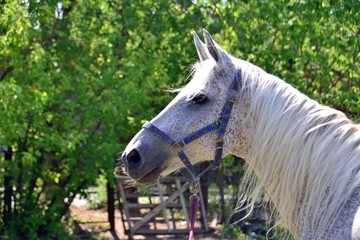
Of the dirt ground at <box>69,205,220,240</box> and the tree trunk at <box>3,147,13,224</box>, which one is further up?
the tree trunk at <box>3,147,13,224</box>

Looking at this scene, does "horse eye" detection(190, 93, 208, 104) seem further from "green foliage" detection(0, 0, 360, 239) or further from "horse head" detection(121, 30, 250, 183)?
"green foliage" detection(0, 0, 360, 239)

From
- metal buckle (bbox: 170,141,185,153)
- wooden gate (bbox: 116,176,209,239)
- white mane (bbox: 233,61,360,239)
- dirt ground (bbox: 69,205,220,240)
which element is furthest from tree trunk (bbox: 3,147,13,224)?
white mane (bbox: 233,61,360,239)

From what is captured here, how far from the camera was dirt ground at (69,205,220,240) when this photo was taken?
10031 mm

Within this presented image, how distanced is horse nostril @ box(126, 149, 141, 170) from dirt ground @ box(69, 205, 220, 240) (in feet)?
21.8

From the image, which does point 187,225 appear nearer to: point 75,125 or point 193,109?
point 75,125

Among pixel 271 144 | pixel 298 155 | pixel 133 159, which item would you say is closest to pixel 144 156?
pixel 133 159

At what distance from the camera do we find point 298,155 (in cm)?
272

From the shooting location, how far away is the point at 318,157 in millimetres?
2656

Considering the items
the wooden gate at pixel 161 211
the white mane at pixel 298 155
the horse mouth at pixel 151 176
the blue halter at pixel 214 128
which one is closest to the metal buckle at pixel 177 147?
the blue halter at pixel 214 128

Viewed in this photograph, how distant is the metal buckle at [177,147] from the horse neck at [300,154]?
0.32m

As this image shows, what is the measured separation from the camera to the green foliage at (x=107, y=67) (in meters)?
7.34

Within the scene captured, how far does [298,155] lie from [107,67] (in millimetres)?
5798

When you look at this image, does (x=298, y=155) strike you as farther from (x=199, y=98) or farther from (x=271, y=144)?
(x=199, y=98)

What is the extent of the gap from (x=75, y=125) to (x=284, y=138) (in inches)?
219
